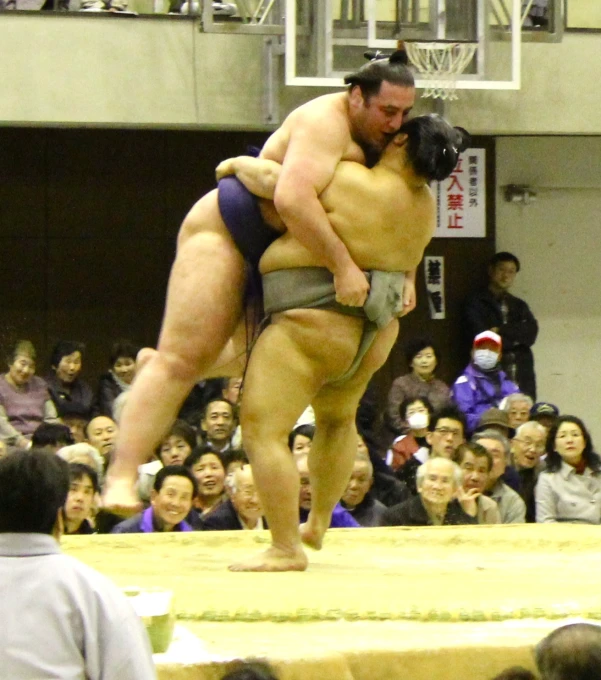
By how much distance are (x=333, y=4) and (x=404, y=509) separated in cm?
274

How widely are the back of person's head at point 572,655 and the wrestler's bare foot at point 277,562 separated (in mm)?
1323

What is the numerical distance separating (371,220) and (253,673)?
1175 millimetres

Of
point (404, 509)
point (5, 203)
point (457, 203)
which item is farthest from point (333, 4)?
point (404, 509)

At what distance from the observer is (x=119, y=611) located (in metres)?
1.69

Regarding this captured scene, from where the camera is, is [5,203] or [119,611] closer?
[119,611]

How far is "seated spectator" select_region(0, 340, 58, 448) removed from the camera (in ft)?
17.5

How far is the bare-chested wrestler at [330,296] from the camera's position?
9.11 ft

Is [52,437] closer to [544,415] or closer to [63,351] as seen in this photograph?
[63,351]

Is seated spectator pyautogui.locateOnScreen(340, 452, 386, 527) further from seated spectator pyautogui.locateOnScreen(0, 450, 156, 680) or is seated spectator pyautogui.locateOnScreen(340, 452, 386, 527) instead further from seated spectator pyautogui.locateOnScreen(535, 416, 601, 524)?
seated spectator pyautogui.locateOnScreen(0, 450, 156, 680)

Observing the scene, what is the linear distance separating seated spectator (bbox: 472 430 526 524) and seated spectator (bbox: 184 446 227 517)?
86 cm

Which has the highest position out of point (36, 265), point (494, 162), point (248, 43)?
point (248, 43)

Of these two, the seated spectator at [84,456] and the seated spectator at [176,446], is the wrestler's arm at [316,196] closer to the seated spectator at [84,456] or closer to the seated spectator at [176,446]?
the seated spectator at [84,456]

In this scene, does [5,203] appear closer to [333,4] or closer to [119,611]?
[333,4]

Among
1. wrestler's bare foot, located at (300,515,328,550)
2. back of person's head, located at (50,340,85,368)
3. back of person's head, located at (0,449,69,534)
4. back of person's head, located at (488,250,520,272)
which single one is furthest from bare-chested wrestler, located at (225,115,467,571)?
back of person's head, located at (488,250,520,272)
